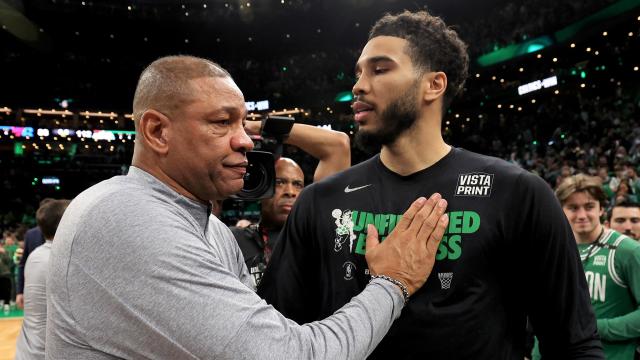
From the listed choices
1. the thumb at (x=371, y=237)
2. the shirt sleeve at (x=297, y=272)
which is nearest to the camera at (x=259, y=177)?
the shirt sleeve at (x=297, y=272)

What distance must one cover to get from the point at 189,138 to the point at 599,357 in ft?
4.20

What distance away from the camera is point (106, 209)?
1153mm

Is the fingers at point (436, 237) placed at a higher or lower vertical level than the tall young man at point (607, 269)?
higher

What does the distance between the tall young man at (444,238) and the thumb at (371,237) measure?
0.04 m

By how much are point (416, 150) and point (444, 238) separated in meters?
0.32

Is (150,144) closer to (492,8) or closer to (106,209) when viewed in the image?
(106,209)

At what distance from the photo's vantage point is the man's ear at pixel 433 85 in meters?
1.71

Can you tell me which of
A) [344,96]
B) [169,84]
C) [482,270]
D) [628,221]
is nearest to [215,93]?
[169,84]

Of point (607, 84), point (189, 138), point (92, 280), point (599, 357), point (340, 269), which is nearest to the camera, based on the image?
point (92, 280)

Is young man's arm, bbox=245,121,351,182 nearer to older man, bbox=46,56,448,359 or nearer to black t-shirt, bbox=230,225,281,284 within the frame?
older man, bbox=46,56,448,359

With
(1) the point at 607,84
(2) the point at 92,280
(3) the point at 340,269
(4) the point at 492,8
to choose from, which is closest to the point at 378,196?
(3) the point at 340,269

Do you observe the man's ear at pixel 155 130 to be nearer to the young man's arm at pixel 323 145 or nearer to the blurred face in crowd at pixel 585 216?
the young man's arm at pixel 323 145

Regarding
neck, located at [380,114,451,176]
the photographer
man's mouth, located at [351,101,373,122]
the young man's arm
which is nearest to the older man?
neck, located at [380,114,451,176]

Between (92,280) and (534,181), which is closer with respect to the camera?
(92,280)
